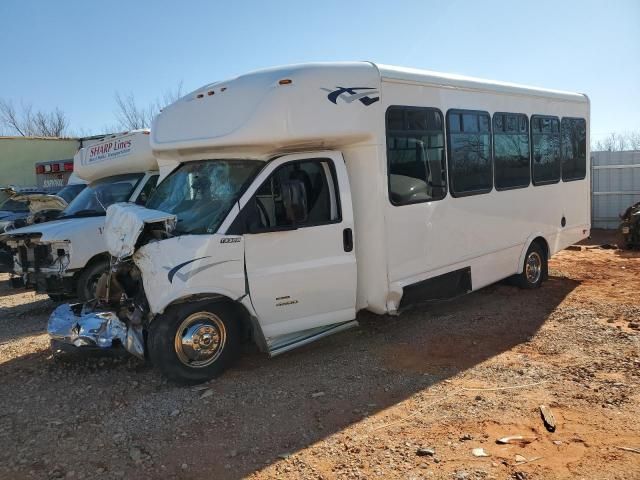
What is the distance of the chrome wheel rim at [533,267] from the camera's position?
8.46 meters

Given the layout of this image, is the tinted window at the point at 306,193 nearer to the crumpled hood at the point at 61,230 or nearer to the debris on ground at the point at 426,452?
the debris on ground at the point at 426,452

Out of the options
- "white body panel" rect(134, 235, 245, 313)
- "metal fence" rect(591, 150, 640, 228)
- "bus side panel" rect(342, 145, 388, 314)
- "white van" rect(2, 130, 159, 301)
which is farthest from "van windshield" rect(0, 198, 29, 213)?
"metal fence" rect(591, 150, 640, 228)

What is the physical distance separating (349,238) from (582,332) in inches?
115

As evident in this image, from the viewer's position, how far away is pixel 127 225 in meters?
5.05

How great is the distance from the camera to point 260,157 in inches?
210

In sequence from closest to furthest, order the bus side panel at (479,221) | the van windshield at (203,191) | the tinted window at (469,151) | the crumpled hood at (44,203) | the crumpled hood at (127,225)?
the crumpled hood at (127,225) → the van windshield at (203,191) → the bus side panel at (479,221) → the tinted window at (469,151) → the crumpled hood at (44,203)

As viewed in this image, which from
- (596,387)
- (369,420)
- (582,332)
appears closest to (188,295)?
(369,420)

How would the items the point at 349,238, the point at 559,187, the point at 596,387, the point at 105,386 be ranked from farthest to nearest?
1. the point at 559,187
2. the point at 349,238
3. the point at 105,386
4. the point at 596,387

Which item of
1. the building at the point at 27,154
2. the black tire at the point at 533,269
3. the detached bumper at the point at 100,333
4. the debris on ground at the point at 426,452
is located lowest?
the debris on ground at the point at 426,452

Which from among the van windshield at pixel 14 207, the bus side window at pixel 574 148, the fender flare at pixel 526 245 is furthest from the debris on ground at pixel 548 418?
the van windshield at pixel 14 207

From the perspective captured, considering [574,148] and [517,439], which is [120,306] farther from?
[574,148]

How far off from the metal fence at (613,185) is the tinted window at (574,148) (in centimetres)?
732

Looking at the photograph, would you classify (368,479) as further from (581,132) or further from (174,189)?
(581,132)

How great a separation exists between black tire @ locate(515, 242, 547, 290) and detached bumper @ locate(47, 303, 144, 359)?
223 inches
